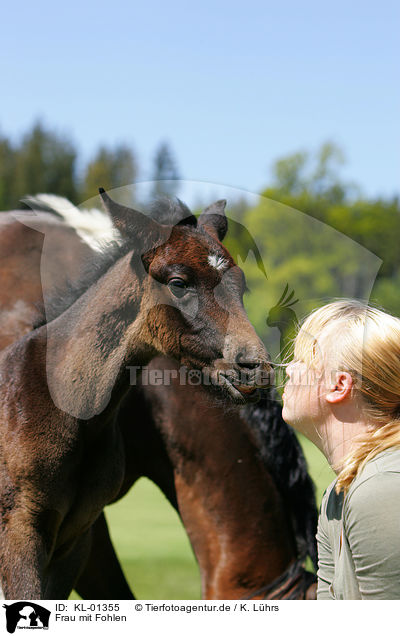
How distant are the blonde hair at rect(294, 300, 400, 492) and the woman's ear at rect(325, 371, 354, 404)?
0.01 meters

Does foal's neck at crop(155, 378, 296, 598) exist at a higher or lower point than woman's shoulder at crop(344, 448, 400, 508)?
lower

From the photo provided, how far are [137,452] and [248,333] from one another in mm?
1793

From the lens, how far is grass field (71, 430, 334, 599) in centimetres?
563

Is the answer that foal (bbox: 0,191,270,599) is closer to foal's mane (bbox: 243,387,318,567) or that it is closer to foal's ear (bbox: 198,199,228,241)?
foal's ear (bbox: 198,199,228,241)

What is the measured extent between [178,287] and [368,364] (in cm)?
81

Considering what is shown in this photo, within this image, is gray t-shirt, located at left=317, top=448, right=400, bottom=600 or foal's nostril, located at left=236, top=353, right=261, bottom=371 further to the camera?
foal's nostril, located at left=236, top=353, right=261, bottom=371

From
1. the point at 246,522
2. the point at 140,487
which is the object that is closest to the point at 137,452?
the point at 246,522

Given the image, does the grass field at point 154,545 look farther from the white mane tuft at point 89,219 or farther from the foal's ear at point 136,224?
the foal's ear at point 136,224

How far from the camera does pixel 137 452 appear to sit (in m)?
3.79

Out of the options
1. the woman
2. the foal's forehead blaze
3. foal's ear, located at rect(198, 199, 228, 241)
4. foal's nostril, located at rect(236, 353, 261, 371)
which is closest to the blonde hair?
the woman
